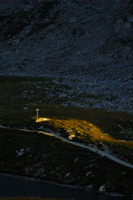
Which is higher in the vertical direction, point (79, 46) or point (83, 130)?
point (79, 46)

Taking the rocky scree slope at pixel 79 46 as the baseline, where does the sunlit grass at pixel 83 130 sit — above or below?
below

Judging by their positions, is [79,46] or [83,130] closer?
[83,130]

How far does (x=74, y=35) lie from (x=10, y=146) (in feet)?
318

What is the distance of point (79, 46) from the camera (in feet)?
422

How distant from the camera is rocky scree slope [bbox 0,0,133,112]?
9531cm

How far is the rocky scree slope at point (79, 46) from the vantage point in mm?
95312

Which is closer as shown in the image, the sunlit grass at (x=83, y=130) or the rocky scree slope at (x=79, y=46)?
the sunlit grass at (x=83, y=130)

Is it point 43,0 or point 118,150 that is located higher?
point 43,0

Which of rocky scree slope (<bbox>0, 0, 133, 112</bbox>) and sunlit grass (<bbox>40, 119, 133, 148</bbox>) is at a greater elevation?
rocky scree slope (<bbox>0, 0, 133, 112</bbox>)

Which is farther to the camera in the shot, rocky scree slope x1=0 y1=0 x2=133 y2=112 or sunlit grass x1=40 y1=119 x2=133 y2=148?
rocky scree slope x1=0 y1=0 x2=133 y2=112

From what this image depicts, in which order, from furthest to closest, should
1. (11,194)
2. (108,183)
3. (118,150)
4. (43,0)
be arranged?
(43,0) < (118,150) < (108,183) < (11,194)

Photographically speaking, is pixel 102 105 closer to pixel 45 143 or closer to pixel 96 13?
pixel 45 143

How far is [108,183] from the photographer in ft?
129

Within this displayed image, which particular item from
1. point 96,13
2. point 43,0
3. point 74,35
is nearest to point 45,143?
point 74,35
